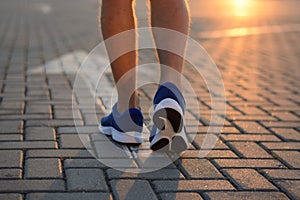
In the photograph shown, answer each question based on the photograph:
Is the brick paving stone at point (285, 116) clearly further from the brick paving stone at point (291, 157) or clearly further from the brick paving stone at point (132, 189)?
the brick paving stone at point (132, 189)

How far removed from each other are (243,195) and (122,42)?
1.00 meters

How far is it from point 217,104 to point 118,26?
1.25 metres

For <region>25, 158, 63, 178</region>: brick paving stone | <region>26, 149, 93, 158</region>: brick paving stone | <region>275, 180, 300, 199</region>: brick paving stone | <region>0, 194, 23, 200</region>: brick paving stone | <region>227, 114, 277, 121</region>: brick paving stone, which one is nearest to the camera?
<region>0, 194, 23, 200</region>: brick paving stone

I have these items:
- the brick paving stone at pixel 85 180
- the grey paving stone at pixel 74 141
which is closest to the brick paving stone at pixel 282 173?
the brick paving stone at pixel 85 180

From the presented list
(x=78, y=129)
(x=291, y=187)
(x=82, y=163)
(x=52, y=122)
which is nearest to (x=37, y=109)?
(x=52, y=122)

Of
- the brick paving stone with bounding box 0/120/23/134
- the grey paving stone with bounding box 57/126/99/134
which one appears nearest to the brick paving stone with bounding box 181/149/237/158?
the grey paving stone with bounding box 57/126/99/134

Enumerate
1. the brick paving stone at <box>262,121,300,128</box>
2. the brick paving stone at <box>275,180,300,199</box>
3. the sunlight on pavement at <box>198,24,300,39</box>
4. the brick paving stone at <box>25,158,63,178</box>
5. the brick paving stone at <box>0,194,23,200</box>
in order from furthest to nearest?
the sunlight on pavement at <box>198,24,300,39</box> → the brick paving stone at <box>262,121,300,128</box> → the brick paving stone at <box>25,158,63,178</box> → the brick paving stone at <box>275,180,300,199</box> → the brick paving stone at <box>0,194,23,200</box>

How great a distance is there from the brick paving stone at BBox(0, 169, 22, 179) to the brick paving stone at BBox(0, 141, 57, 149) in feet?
1.05

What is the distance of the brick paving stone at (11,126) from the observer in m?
2.92

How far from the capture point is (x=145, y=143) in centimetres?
274

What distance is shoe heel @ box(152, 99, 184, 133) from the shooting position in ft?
7.79

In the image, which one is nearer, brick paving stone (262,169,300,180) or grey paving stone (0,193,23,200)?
grey paving stone (0,193,23,200)

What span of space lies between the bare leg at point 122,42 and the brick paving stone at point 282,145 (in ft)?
2.33

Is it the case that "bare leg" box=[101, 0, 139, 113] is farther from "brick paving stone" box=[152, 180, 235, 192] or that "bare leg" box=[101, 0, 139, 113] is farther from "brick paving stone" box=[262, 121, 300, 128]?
"brick paving stone" box=[262, 121, 300, 128]
